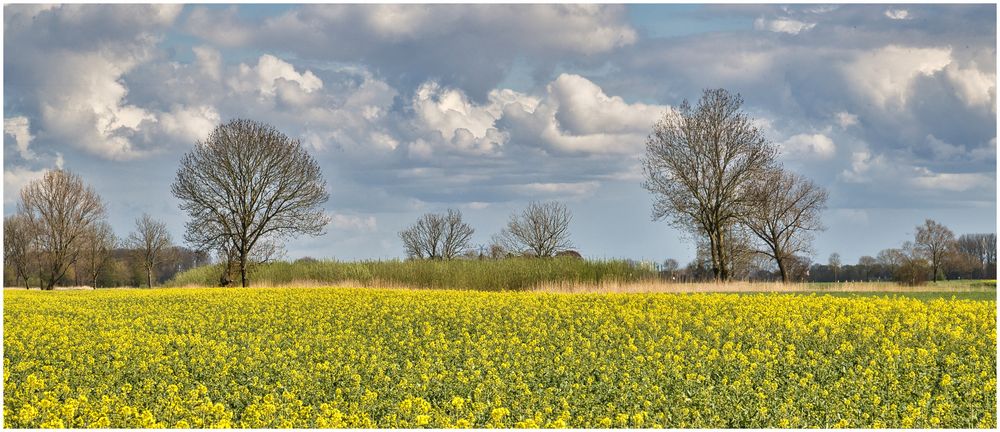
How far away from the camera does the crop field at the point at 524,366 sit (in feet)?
31.4

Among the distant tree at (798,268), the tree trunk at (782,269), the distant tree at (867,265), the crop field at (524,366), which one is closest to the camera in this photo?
the crop field at (524,366)

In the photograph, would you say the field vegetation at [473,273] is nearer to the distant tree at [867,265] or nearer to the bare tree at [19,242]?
the bare tree at [19,242]

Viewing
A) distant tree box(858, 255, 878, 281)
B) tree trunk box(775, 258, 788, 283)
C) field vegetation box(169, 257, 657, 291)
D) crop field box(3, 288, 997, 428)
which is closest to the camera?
crop field box(3, 288, 997, 428)

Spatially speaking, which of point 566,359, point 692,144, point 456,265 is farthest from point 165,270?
point 566,359

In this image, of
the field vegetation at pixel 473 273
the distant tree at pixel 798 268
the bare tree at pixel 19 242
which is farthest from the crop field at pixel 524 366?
the bare tree at pixel 19 242

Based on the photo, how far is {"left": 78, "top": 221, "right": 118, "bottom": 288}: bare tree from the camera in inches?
1919

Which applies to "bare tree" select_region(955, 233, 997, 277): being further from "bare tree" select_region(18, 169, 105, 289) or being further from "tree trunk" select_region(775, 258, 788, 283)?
"bare tree" select_region(18, 169, 105, 289)

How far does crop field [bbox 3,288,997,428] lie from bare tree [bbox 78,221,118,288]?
3240 cm

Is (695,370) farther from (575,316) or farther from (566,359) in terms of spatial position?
(575,316)

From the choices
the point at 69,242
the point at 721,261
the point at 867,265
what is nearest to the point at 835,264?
the point at 867,265

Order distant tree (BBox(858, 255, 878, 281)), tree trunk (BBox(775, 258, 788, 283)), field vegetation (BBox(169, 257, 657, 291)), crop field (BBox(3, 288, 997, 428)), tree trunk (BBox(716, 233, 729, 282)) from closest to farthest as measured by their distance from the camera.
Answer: crop field (BBox(3, 288, 997, 428)) < field vegetation (BBox(169, 257, 657, 291)) < tree trunk (BBox(716, 233, 729, 282)) < tree trunk (BBox(775, 258, 788, 283)) < distant tree (BBox(858, 255, 878, 281))

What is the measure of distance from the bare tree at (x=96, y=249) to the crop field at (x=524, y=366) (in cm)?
3240

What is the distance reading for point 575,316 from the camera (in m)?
16.9

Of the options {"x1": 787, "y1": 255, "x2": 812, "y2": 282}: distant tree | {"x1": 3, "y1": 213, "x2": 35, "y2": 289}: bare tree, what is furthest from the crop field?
{"x1": 3, "y1": 213, "x2": 35, "y2": 289}: bare tree
